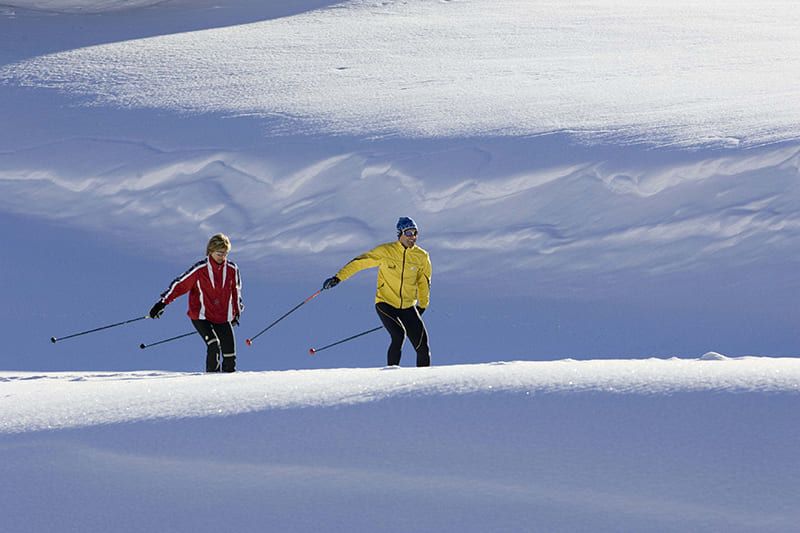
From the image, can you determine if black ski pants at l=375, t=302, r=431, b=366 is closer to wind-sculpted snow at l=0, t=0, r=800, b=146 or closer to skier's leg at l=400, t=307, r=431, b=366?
skier's leg at l=400, t=307, r=431, b=366

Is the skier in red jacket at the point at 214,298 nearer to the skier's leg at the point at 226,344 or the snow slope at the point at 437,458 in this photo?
the skier's leg at the point at 226,344

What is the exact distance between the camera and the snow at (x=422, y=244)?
12.5ft

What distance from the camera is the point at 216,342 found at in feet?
27.7

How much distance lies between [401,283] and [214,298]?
136 centimetres

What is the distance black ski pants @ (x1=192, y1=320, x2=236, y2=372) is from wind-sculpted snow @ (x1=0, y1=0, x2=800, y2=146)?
5929mm

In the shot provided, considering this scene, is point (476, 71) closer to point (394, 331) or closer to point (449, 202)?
point (449, 202)

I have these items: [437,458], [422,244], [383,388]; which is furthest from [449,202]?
[437,458]

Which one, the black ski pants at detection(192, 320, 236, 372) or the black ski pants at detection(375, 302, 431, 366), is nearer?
the black ski pants at detection(192, 320, 236, 372)

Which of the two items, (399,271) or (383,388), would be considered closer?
(383,388)

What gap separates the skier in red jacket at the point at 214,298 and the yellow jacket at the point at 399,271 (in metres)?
0.81

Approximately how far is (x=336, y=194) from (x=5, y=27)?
37.6 ft

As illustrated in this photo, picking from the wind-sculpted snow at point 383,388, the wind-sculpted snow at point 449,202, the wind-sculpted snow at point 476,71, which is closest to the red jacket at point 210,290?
the wind-sculpted snow at point 383,388

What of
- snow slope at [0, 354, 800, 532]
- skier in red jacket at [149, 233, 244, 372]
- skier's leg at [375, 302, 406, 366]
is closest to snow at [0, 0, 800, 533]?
snow slope at [0, 354, 800, 532]

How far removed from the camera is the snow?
3805mm
